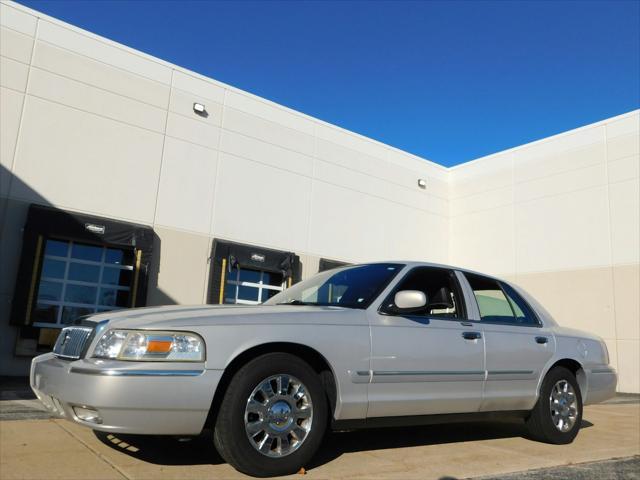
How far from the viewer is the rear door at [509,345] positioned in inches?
184

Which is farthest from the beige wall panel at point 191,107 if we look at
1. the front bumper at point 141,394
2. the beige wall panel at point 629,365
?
the beige wall panel at point 629,365

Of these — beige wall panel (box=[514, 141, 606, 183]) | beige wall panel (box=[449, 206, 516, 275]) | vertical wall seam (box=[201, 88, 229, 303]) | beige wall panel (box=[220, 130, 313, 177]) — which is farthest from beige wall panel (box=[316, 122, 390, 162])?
beige wall panel (box=[514, 141, 606, 183])

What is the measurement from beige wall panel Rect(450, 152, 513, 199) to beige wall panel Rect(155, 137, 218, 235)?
9.58 metres

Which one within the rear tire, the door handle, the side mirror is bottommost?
the rear tire

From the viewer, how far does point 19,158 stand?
11.0 meters

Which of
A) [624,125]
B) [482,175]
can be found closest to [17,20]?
[482,175]

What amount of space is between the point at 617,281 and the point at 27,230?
47.0 ft

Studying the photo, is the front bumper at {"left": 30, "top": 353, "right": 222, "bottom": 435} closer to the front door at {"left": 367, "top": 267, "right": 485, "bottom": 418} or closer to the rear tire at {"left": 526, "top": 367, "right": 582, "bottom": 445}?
the front door at {"left": 367, "top": 267, "right": 485, "bottom": 418}

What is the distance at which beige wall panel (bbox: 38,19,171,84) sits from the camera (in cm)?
1162

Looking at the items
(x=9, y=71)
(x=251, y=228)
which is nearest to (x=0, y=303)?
(x=9, y=71)

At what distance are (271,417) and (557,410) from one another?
3204 mm

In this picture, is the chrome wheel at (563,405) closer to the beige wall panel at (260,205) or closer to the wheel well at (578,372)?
the wheel well at (578,372)

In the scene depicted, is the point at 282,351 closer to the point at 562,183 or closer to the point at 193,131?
the point at 193,131

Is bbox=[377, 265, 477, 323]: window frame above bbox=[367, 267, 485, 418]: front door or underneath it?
above
